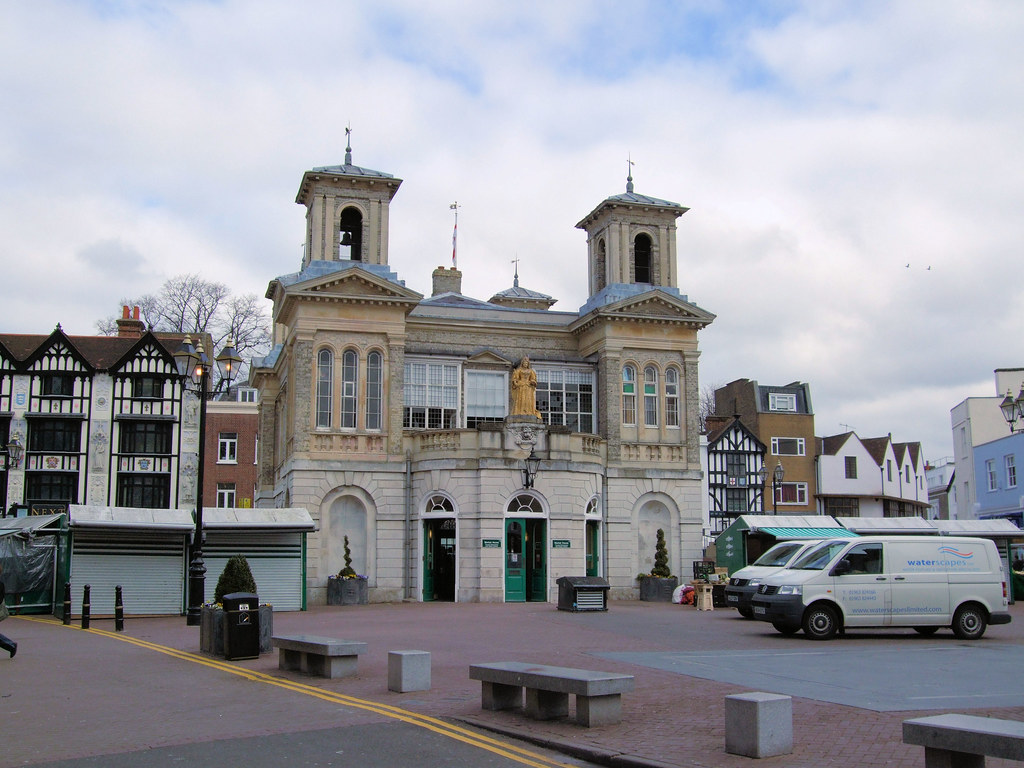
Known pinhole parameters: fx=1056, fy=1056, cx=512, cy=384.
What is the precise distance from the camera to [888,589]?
1956cm

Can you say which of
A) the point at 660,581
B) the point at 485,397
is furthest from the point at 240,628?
the point at 485,397

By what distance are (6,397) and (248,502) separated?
13764mm

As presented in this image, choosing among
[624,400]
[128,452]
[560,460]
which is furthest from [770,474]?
[128,452]

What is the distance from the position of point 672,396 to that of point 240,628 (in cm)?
2535

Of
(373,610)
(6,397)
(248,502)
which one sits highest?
(6,397)

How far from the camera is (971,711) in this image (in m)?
10.7

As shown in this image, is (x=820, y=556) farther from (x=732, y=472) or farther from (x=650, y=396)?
(x=732, y=472)

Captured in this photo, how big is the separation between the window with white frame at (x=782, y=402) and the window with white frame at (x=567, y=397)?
25986 millimetres

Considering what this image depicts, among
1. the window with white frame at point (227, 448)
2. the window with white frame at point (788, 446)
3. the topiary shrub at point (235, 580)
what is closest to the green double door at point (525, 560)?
the topiary shrub at point (235, 580)

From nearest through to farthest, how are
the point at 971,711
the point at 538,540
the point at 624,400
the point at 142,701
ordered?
the point at 971,711 < the point at 142,701 < the point at 538,540 < the point at 624,400

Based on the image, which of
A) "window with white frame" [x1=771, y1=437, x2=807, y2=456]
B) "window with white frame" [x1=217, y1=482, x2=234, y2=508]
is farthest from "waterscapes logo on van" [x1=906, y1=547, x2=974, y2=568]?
"window with white frame" [x1=217, y1=482, x2=234, y2=508]

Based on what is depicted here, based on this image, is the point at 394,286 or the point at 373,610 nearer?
the point at 373,610

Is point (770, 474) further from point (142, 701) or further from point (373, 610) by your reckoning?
point (142, 701)

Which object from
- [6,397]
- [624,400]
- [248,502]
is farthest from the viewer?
[248,502]
